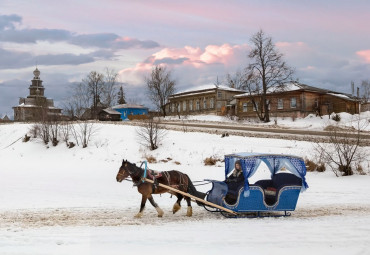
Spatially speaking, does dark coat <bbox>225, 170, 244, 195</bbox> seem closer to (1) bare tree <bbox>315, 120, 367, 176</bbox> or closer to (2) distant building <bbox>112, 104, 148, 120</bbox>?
(1) bare tree <bbox>315, 120, 367, 176</bbox>

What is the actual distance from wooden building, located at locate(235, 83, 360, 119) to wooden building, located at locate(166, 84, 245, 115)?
28.3ft

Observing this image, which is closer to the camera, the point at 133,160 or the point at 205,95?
the point at 133,160

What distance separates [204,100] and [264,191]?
180 feet

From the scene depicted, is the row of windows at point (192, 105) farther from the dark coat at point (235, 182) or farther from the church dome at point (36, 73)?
Result: the dark coat at point (235, 182)

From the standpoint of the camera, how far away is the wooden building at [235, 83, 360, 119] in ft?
166

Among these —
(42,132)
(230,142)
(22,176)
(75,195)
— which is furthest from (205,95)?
(75,195)

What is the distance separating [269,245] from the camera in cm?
860

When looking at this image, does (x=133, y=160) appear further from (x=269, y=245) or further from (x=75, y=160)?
(x=269, y=245)

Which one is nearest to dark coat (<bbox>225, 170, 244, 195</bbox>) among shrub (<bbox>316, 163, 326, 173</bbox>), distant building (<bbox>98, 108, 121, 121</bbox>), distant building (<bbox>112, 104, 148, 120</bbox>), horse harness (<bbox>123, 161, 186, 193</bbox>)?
horse harness (<bbox>123, 161, 186, 193</bbox>)

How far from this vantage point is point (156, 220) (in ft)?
36.0

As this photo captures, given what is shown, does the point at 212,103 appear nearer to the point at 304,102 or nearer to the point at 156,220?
the point at 304,102

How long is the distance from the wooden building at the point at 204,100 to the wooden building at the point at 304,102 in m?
8.63

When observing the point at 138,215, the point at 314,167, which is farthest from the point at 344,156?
the point at 138,215

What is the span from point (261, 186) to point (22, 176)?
50.1ft
